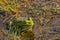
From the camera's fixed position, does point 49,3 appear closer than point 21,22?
No

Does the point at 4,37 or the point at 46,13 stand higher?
the point at 46,13

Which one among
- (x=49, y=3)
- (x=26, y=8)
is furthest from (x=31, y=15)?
(x=49, y=3)

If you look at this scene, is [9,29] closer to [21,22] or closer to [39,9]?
[21,22]

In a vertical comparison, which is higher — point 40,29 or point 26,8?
point 26,8

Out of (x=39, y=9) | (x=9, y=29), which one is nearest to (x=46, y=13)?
(x=39, y=9)

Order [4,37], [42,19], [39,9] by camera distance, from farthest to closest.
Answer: [39,9], [42,19], [4,37]

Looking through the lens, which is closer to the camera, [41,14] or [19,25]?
[19,25]

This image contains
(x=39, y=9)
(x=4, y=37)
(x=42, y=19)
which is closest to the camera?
(x=4, y=37)

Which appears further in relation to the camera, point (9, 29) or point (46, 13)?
point (46, 13)

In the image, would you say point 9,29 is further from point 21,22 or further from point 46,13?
point 46,13
